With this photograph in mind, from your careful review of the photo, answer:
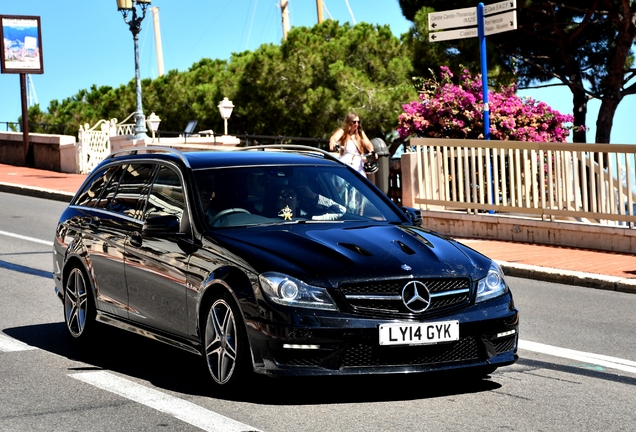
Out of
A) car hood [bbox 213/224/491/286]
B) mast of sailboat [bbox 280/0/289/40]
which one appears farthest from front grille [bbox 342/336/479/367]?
mast of sailboat [bbox 280/0/289/40]

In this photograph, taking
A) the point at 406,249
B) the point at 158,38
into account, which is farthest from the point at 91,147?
the point at 158,38

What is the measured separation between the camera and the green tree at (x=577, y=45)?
32969 mm

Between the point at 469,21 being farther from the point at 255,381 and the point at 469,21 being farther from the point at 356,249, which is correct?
the point at 255,381

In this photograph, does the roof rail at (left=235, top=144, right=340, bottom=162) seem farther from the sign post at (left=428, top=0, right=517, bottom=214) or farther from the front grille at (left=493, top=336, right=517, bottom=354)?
Answer: the sign post at (left=428, top=0, right=517, bottom=214)

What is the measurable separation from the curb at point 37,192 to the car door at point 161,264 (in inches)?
676

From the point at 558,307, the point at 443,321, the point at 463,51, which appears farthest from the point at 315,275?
the point at 463,51

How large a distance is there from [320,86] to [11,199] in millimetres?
31300

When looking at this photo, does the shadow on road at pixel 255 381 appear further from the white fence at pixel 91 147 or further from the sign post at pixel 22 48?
the sign post at pixel 22 48

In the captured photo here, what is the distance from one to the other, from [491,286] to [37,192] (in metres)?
21.0

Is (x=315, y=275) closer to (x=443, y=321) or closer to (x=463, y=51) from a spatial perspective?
(x=443, y=321)

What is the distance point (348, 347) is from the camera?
255 inches

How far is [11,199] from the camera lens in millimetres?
25750

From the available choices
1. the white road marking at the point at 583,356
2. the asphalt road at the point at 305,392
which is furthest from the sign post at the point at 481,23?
the white road marking at the point at 583,356

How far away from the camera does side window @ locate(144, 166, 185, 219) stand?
25.7ft
